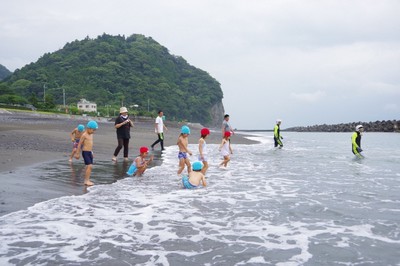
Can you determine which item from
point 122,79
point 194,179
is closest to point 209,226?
point 194,179

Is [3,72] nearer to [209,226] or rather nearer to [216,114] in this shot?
[216,114]

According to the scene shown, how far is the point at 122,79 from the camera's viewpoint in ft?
376

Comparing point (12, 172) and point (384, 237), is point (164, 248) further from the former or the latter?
point (12, 172)

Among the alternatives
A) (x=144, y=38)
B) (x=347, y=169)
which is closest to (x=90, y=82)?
(x=144, y=38)

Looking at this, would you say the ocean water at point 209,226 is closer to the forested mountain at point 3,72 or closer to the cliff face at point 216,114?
the cliff face at point 216,114

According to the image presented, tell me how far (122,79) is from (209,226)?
375 feet

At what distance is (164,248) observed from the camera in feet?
14.1

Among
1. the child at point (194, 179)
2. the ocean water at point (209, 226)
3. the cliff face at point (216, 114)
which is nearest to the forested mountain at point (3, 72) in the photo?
the cliff face at point (216, 114)

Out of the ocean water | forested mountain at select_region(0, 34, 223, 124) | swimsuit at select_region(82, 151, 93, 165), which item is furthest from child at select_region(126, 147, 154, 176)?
forested mountain at select_region(0, 34, 223, 124)

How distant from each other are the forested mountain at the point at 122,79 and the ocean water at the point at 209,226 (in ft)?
282

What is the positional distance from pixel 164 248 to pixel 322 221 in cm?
282

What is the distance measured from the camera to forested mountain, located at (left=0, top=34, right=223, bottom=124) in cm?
10412

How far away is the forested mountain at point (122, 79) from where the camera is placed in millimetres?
104125

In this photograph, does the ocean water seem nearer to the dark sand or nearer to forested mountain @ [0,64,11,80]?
the dark sand
